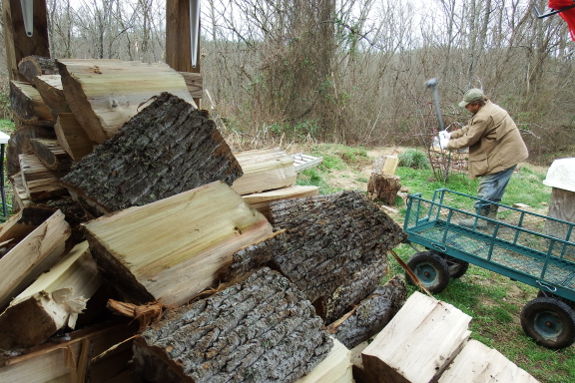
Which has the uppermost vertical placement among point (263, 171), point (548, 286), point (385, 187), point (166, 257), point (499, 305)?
point (263, 171)

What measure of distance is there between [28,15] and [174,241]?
267cm

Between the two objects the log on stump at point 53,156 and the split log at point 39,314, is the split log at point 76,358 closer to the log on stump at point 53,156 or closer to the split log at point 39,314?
the split log at point 39,314

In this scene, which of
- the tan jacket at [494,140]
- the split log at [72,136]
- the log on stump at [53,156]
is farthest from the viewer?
the tan jacket at [494,140]

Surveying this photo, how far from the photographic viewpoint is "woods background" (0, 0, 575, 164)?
463 inches

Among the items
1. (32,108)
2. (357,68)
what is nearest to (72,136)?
(32,108)

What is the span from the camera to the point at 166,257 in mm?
1604

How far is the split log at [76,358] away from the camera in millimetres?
1345

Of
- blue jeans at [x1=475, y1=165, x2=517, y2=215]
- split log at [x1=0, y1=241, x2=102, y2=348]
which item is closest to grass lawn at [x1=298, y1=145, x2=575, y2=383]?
blue jeans at [x1=475, y1=165, x2=517, y2=215]

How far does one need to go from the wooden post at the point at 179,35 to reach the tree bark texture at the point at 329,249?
5.35 ft

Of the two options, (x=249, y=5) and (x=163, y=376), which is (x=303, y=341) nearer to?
(x=163, y=376)

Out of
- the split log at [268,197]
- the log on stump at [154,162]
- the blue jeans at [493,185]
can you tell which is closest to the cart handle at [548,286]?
the blue jeans at [493,185]

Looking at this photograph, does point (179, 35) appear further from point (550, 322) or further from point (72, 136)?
point (550, 322)

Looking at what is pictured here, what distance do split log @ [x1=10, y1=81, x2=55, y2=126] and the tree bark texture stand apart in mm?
1817

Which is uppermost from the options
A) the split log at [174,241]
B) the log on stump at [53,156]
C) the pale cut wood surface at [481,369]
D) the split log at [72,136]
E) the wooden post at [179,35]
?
the wooden post at [179,35]
